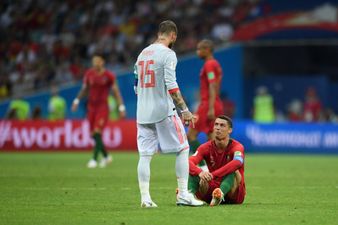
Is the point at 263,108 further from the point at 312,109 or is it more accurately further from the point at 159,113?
the point at 159,113

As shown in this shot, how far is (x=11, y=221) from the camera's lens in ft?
34.1

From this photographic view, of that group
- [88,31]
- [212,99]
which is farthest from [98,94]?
[88,31]

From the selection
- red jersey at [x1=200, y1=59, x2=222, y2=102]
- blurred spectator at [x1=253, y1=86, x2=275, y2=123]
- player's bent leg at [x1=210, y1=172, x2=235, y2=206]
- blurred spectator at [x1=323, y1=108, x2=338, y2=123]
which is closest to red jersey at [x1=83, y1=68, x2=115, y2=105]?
red jersey at [x1=200, y1=59, x2=222, y2=102]

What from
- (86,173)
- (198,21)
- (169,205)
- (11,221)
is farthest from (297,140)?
(11,221)

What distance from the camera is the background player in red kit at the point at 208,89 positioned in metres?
17.5

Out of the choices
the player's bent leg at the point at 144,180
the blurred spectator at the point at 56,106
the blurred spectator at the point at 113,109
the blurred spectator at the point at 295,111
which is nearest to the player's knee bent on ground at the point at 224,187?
the player's bent leg at the point at 144,180

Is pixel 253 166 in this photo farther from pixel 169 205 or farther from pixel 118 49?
pixel 118 49

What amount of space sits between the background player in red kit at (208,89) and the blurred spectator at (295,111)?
18.8 meters

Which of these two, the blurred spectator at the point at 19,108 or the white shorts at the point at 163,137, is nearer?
the white shorts at the point at 163,137

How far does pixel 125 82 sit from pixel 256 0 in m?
6.20

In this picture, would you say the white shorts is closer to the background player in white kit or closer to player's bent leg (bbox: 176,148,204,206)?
the background player in white kit

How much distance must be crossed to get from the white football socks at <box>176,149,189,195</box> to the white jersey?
22.7 inches

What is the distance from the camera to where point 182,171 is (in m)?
12.0

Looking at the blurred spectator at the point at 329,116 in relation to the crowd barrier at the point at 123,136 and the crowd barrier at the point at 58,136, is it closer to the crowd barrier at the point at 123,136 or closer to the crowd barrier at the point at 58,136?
the crowd barrier at the point at 123,136
